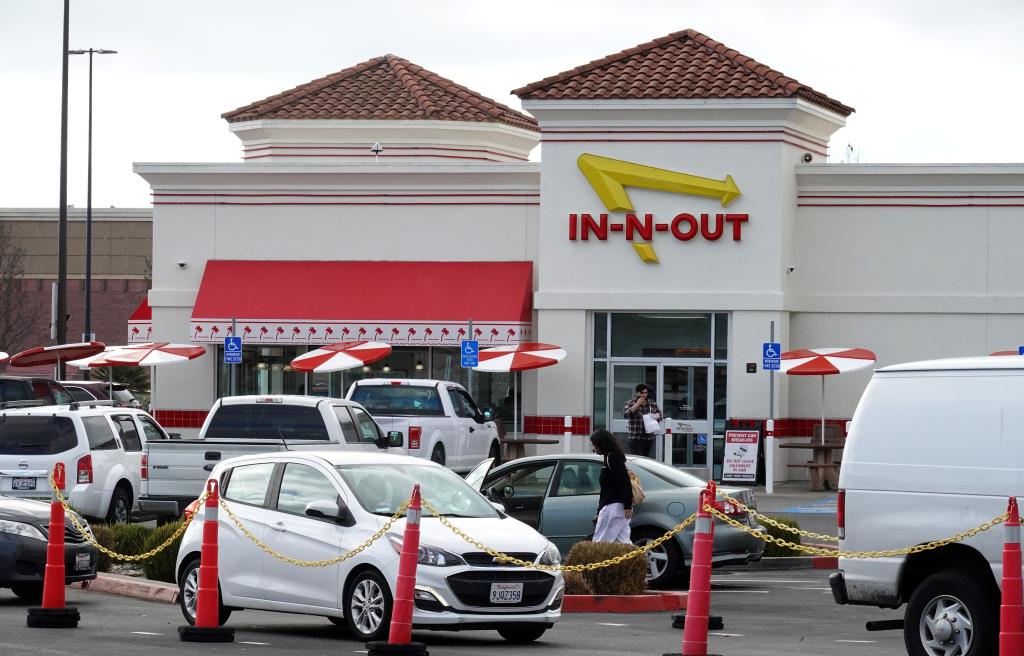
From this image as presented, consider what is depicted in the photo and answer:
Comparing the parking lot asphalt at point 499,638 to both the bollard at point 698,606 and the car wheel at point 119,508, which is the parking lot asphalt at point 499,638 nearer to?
the bollard at point 698,606

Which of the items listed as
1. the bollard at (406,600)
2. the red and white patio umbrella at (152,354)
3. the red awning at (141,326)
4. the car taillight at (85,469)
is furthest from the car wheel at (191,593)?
the red awning at (141,326)

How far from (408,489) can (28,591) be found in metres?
4.42

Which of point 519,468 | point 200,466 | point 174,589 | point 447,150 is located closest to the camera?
point 174,589

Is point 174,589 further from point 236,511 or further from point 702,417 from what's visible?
point 702,417

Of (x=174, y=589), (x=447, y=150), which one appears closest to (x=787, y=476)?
(x=447, y=150)

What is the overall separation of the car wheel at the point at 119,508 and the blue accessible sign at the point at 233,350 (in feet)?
36.0

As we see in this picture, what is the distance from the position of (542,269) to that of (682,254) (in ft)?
9.12

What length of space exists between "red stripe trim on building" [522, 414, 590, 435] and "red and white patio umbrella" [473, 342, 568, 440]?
5.44ft

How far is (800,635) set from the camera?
14.6 metres

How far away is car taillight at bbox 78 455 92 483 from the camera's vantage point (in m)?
21.8

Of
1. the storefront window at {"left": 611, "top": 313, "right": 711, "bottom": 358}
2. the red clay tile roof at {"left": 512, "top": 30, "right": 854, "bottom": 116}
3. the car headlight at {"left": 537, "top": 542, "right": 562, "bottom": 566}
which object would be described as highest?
the red clay tile roof at {"left": 512, "top": 30, "right": 854, "bottom": 116}

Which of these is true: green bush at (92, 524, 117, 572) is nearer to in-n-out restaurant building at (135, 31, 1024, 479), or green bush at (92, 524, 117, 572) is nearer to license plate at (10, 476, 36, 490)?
license plate at (10, 476, 36, 490)

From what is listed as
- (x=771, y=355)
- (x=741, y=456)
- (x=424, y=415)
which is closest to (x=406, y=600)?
(x=424, y=415)

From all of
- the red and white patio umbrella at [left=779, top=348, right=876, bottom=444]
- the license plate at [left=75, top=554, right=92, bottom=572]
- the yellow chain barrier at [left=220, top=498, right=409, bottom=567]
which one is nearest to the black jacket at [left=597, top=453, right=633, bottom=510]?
the yellow chain barrier at [left=220, top=498, right=409, bottom=567]
